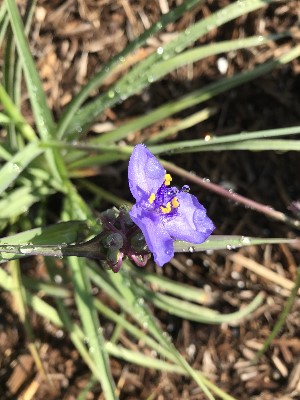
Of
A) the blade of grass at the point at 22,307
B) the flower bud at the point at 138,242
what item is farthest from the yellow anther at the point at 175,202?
the blade of grass at the point at 22,307

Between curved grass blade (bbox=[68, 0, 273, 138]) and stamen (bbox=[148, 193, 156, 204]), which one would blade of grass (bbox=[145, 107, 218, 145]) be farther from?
stamen (bbox=[148, 193, 156, 204])

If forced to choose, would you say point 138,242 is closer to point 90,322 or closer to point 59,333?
point 90,322

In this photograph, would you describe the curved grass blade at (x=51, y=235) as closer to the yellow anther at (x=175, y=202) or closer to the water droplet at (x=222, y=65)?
the yellow anther at (x=175, y=202)

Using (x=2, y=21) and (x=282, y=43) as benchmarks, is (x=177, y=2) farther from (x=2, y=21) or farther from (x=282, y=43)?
(x=2, y=21)

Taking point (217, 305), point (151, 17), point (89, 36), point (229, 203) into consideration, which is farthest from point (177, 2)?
point (217, 305)

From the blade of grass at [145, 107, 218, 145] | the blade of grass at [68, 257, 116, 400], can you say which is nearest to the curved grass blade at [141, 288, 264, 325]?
the blade of grass at [68, 257, 116, 400]

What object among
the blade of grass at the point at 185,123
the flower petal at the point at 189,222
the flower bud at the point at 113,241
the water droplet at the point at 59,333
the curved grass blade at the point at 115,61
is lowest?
the water droplet at the point at 59,333

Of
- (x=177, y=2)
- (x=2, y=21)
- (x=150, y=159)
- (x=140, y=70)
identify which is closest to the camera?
(x=150, y=159)
